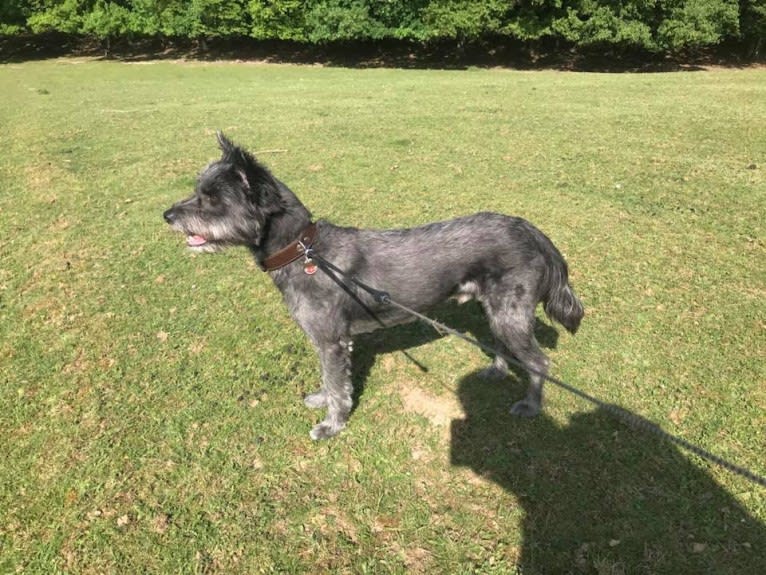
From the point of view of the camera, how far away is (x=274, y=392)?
19.1 feet

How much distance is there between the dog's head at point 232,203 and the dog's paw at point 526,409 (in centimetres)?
316

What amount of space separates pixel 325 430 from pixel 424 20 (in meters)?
38.2

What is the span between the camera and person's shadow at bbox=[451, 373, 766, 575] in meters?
4.07

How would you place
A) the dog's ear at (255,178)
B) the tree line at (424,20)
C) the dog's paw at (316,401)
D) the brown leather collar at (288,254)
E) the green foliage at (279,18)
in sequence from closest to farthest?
1. the dog's ear at (255,178)
2. the brown leather collar at (288,254)
3. the dog's paw at (316,401)
4. the tree line at (424,20)
5. the green foliage at (279,18)

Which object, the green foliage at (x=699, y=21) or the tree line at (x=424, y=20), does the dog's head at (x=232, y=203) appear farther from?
the green foliage at (x=699, y=21)

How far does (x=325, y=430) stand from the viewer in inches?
207

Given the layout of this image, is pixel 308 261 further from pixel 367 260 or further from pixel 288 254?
pixel 367 260

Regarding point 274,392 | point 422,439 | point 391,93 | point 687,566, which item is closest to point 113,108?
point 391,93

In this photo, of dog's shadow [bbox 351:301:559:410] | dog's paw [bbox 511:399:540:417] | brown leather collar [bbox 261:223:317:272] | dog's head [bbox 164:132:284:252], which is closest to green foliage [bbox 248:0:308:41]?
dog's shadow [bbox 351:301:559:410]

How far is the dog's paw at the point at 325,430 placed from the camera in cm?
522

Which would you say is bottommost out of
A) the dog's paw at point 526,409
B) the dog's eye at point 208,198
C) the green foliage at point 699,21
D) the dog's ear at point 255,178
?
the dog's paw at point 526,409

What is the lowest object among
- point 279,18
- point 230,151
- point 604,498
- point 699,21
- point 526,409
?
point 604,498

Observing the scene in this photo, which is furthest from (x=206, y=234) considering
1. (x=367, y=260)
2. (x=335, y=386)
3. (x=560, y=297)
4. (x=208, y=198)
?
(x=560, y=297)

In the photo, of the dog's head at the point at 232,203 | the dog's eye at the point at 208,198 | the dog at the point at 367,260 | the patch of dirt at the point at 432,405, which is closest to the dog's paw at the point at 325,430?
the dog at the point at 367,260
